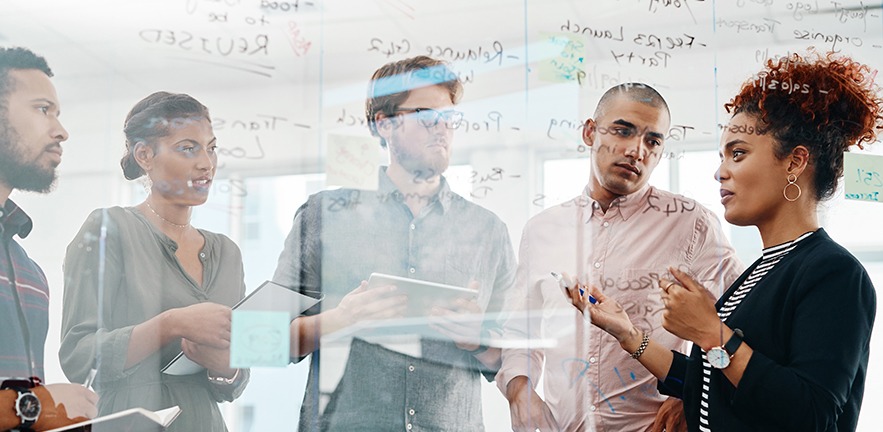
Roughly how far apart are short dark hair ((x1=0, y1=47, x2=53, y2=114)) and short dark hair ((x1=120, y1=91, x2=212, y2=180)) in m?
0.20

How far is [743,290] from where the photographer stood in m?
1.72

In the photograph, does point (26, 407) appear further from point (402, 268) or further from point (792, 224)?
point (792, 224)

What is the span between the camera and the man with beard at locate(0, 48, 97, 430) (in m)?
1.63

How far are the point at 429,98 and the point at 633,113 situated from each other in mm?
452

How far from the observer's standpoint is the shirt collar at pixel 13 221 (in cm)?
167

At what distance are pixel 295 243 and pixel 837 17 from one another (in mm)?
1361

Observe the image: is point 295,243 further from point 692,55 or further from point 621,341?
point 692,55

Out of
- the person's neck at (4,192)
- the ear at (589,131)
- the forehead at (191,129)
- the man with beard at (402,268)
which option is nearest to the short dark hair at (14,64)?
the person's neck at (4,192)

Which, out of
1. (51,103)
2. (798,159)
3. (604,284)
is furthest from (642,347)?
(51,103)

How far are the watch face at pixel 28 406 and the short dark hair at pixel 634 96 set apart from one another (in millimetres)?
1295

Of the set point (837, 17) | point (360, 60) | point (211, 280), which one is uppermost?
point (837, 17)

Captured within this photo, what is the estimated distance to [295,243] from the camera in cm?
180

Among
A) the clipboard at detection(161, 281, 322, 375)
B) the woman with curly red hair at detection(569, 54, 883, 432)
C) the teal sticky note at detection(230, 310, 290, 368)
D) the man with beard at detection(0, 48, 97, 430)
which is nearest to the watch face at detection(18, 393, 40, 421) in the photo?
the man with beard at detection(0, 48, 97, 430)

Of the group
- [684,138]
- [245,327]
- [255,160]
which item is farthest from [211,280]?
[684,138]
